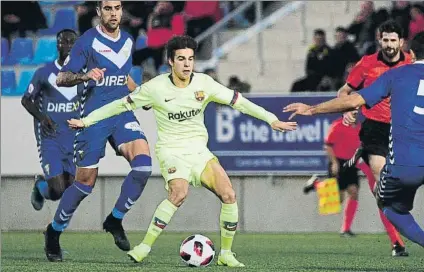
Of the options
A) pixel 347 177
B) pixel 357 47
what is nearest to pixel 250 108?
pixel 347 177

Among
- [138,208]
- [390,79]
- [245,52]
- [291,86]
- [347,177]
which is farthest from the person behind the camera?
[245,52]

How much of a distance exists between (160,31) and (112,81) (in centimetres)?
846

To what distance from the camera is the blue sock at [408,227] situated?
10.3m

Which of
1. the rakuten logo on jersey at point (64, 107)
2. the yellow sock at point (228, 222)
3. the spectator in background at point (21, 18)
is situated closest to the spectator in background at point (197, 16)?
the spectator in background at point (21, 18)

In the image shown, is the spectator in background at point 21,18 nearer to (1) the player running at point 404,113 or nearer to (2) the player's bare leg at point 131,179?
(2) the player's bare leg at point 131,179

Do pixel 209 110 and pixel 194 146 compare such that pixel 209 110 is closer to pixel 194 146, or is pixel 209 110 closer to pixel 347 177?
pixel 347 177

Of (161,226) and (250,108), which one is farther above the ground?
(250,108)

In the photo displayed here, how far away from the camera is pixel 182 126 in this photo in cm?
1134

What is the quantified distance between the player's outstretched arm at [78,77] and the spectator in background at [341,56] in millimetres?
7176

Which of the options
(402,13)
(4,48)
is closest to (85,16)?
(4,48)

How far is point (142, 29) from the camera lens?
2116 cm

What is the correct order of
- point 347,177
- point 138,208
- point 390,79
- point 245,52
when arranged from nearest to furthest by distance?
point 390,79 < point 347,177 < point 138,208 < point 245,52

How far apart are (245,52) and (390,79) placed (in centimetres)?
1072

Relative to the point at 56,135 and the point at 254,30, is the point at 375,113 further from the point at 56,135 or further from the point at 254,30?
the point at 254,30
